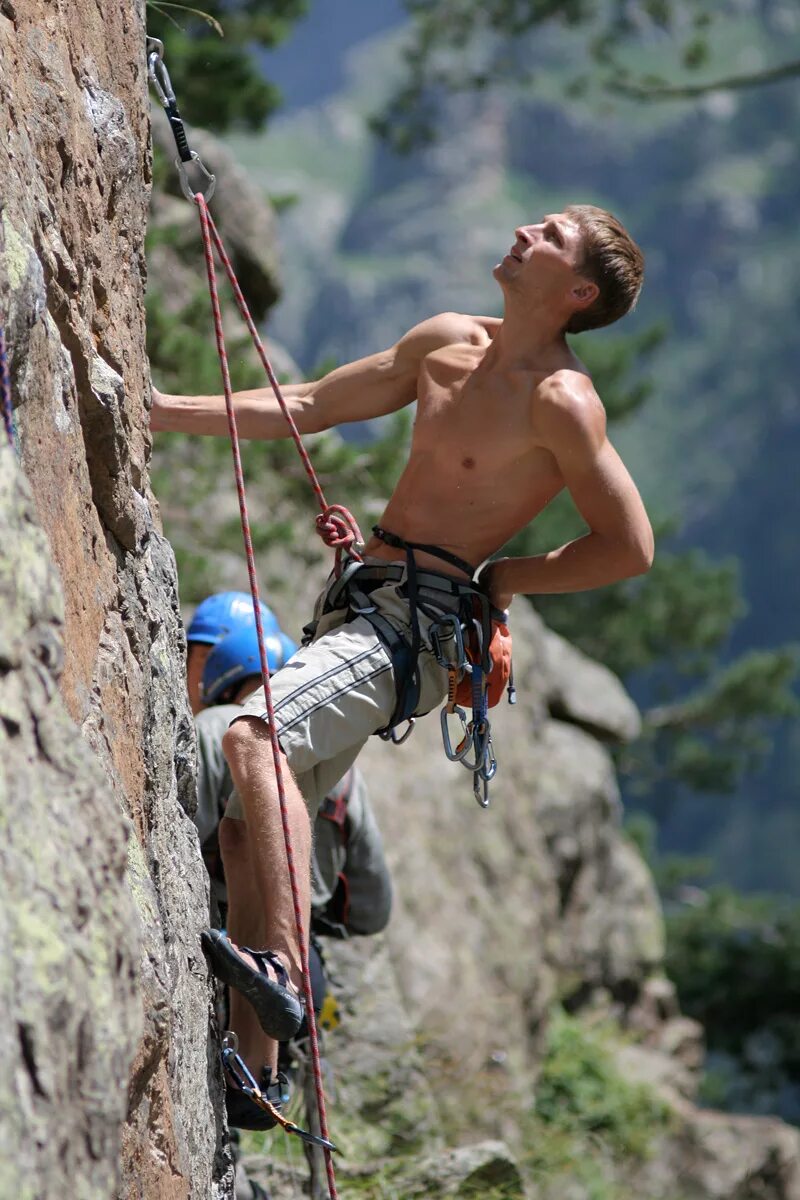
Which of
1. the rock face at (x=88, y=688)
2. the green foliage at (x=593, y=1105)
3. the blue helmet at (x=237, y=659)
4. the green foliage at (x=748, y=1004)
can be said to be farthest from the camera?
the green foliage at (x=748, y=1004)

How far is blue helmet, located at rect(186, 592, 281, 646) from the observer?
4.53 metres

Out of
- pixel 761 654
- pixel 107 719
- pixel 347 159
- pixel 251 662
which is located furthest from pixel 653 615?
pixel 347 159

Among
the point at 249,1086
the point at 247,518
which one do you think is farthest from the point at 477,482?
the point at 249,1086

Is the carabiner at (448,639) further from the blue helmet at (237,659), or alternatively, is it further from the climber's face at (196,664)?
the climber's face at (196,664)

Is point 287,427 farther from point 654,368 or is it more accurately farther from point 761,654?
point 654,368

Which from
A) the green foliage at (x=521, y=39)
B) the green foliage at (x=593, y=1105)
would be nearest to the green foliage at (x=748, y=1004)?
the green foliage at (x=593, y=1105)

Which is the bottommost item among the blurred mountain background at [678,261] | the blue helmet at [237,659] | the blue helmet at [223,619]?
the blue helmet at [237,659]

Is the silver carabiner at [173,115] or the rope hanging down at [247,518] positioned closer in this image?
the rope hanging down at [247,518]

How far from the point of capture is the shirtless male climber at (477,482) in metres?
3.55

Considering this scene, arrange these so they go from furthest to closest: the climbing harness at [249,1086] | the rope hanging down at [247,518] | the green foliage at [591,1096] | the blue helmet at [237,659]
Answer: the green foliage at [591,1096] < the blue helmet at [237,659] < the climbing harness at [249,1086] < the rope hanging down at [247,518]

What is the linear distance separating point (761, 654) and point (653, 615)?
1.96 metres

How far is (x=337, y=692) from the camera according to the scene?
3.48 m

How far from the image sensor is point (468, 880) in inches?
363

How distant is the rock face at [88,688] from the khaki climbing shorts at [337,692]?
26cm
